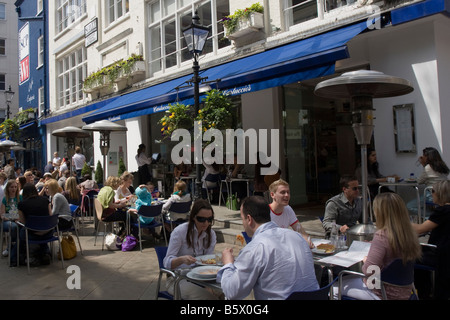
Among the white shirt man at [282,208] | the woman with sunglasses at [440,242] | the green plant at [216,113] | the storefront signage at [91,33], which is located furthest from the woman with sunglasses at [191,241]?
the storefront signage at [91,33]

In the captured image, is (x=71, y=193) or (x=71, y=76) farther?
(x=71, y=76)

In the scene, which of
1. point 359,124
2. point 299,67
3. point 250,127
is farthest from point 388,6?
point 250,127

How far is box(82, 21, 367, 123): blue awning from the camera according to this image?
6.06 metres

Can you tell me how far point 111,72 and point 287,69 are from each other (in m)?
9.63

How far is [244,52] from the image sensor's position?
9.45m

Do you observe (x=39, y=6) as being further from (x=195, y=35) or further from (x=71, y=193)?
(x=195, y=35)

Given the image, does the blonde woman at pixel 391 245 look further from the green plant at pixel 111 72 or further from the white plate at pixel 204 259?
the green plant at pixel 111 72

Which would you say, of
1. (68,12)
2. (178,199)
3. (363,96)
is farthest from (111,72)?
(363,96)

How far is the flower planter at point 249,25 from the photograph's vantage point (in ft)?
29.2

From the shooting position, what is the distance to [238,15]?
928 centimetres

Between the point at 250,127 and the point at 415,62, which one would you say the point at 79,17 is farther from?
the point at 415,62

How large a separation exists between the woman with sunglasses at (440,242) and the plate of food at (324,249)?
0.75 meters

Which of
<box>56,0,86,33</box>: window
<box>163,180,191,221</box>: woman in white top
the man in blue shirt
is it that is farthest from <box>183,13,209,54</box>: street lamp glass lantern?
<box>56,0,86,33</box>: window

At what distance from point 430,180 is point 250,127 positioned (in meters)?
4.85
